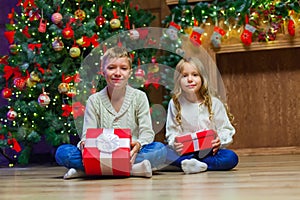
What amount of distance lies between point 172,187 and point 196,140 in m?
0.68

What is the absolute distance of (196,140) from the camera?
7.71ft

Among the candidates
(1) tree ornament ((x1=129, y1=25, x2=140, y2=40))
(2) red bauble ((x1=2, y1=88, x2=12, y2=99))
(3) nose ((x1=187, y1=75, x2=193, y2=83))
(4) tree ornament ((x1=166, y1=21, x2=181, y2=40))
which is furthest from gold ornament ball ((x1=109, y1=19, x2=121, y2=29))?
(3) nose ((x1=187, y1=75, x2=193, y2=83))

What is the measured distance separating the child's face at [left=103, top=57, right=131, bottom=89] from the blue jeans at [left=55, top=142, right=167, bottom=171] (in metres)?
0.33

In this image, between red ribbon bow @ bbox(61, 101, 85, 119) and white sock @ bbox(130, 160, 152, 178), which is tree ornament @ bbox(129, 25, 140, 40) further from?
white sock @ bbox(130, 160, 152, 178)

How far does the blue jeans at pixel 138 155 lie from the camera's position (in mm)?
2199

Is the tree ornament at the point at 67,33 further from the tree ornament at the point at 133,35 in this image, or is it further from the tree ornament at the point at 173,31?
the tree ornament at the point at 173,31

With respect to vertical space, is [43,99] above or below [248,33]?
below

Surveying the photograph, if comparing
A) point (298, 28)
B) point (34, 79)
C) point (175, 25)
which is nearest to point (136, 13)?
point (175, 25)

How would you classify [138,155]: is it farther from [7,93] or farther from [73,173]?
[7,93]

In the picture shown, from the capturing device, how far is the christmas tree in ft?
10.2

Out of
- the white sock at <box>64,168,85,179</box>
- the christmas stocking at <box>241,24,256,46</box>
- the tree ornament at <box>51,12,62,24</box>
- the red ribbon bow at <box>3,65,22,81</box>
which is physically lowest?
the white sock at <box>64,168,85,179</box>

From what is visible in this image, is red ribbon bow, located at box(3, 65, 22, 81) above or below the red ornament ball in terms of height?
above

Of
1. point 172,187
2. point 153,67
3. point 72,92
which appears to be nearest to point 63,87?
point 72,92

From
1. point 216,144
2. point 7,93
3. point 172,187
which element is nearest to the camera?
point 172,187
